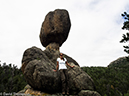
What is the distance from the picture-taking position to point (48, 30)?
12.5m

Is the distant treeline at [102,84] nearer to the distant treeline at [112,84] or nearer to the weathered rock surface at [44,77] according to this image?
the distant treeline at [112,84]

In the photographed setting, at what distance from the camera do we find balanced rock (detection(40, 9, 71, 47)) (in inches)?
489

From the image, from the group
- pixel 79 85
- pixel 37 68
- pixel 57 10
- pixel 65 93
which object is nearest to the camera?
pixel 65 93

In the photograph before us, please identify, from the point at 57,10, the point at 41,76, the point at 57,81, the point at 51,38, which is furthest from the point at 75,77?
the point at 57,10

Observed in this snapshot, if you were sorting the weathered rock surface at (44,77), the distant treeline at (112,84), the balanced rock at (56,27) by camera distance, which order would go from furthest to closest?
the balanced rock at (56,27) < the distant treeline at (112,84) < the weathered rock surface at (44,77)

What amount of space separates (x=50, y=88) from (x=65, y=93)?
3.24ft

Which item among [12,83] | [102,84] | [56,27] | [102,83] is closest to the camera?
[56,27]

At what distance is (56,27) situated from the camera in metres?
12.4

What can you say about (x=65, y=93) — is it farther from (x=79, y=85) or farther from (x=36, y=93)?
(x=36, y=93)

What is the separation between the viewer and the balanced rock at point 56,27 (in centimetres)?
1242

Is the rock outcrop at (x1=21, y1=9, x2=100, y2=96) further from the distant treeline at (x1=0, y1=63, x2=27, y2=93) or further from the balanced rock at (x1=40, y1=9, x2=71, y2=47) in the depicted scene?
the distant treeline at (x1=0, y1=63, x2=27, y2=93)

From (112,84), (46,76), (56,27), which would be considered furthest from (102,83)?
(46,76)

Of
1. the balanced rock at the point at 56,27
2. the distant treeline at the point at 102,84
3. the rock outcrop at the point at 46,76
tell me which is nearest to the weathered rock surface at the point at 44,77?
the rock outcrop at the point at 46,76

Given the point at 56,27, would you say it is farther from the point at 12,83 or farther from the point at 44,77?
the point at 12,83
